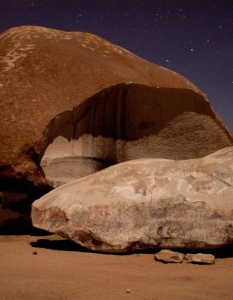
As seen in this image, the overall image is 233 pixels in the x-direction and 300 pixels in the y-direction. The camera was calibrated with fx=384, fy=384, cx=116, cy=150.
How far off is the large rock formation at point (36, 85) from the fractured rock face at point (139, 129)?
0.24 metres

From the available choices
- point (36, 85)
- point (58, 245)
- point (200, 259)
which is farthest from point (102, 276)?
point (36, 85)

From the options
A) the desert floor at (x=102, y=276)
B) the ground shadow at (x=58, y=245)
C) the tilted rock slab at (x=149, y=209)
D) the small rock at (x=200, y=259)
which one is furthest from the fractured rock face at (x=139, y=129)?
the small rock at (x=200, y=259)

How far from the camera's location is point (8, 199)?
3617mm

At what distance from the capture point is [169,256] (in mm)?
2432

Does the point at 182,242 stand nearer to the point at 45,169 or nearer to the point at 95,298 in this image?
the point at 95,298

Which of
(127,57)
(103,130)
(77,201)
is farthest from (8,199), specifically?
(127,57)

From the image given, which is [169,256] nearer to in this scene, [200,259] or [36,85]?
[200,259]

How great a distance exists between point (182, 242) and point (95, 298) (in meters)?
1.16

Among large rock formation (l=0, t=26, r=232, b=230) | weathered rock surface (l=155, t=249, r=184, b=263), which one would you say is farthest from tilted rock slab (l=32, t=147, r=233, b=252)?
large rock formation (l=0, t=26, r=232, b=230)

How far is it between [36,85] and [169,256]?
6.83ft

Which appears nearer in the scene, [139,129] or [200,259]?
[200,259]

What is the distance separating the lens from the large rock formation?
134 inches

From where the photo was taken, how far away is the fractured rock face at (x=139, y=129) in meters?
4.34

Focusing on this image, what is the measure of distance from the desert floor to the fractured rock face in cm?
172
